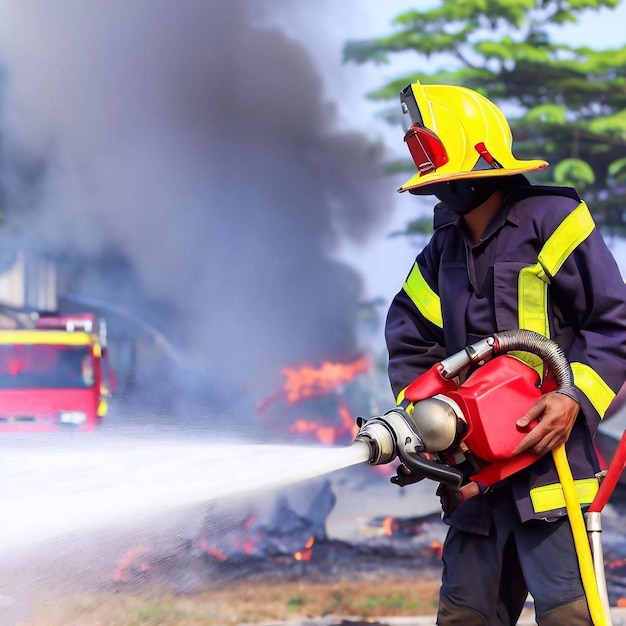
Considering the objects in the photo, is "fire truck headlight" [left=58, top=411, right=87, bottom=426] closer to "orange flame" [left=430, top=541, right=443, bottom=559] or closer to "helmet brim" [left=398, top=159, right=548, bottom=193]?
"orange flame" [left=430, top=541, right=443, bottom=559]

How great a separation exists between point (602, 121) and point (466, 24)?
1.04 meters

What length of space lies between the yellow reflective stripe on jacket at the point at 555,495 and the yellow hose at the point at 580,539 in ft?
0.09

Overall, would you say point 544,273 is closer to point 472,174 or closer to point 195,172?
point 472,174

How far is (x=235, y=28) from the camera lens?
535 centimetres

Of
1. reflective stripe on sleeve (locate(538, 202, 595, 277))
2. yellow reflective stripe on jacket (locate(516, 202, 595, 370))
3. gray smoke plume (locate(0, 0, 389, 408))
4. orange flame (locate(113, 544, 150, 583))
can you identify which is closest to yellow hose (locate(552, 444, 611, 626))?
yellow reflective stripe on jacket (locate(516, 202, 595, 370))

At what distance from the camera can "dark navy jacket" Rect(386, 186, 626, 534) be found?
222 cm

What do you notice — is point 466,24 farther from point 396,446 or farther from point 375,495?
point 396,446

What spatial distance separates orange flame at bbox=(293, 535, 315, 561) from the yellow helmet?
11.1ft

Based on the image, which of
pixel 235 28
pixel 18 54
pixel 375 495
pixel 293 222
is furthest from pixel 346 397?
pixel 18 54

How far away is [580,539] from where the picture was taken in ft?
7.08

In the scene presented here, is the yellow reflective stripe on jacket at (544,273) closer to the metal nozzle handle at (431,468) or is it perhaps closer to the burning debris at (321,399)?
the metal nozzle handle at (431,468)

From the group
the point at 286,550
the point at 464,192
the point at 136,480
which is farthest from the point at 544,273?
the point at 286,550

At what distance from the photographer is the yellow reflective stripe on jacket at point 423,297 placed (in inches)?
99.7

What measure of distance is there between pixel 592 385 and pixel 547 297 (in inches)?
9.8
